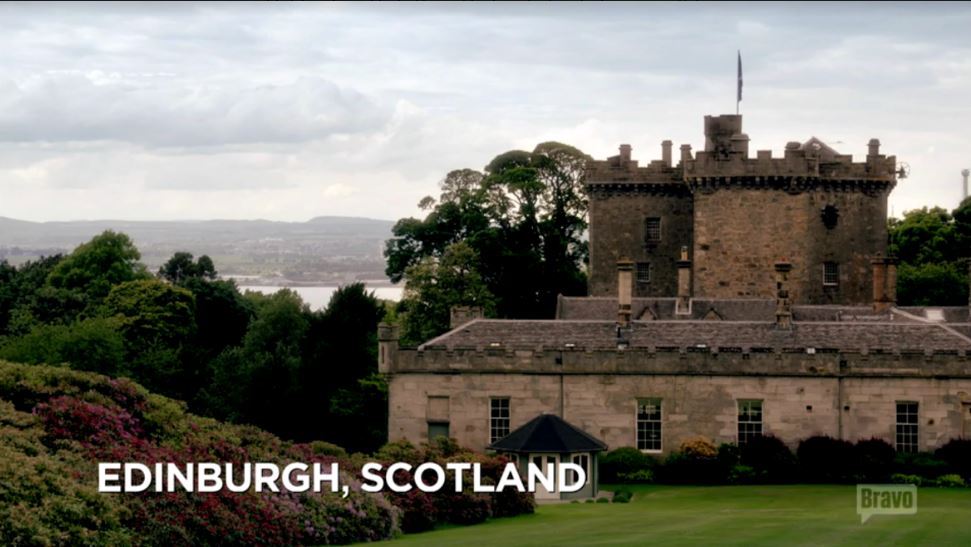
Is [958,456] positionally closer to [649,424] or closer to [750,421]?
[750,421]

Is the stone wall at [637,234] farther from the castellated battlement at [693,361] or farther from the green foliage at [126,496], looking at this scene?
the green foliage at [126,496]

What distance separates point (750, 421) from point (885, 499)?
335 inches

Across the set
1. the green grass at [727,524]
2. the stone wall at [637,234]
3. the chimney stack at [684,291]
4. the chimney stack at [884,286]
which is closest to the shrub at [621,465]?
the green grass at [727,524]

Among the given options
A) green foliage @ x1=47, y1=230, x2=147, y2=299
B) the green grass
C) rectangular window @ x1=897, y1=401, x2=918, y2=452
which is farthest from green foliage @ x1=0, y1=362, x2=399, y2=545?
green foliage @ x1=47, y1=230, x2=147, y2=299

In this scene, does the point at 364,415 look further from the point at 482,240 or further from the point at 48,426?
the point at 48,426

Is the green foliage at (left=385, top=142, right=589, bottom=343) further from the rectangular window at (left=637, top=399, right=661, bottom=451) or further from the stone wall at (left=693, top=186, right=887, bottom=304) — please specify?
the rectangular window at (left=637, top=399, right=661, bottom=451)

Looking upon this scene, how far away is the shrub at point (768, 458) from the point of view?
49.2 m

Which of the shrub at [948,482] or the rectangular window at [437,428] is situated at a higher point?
the rectangular window at [437,428]

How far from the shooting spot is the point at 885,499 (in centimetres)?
4300

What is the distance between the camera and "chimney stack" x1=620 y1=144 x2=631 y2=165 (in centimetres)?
7219

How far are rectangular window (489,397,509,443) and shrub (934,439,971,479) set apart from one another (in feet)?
41.0

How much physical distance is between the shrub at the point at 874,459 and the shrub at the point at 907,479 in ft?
1.30

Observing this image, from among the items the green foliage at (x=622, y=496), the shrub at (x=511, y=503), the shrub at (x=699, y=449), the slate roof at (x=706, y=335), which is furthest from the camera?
the slate roof at (x=706, y=335)

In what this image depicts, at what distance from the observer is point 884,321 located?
55.9 metres
